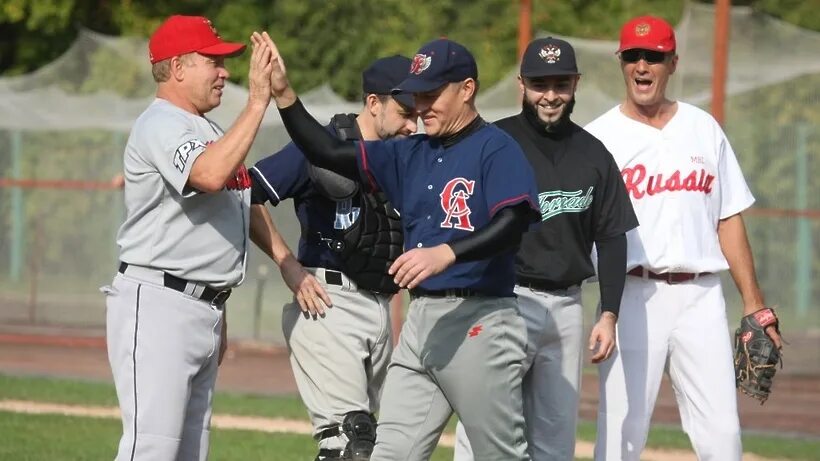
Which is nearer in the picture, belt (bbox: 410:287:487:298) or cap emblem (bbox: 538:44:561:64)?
belt (bbox: 410:287:487:298)

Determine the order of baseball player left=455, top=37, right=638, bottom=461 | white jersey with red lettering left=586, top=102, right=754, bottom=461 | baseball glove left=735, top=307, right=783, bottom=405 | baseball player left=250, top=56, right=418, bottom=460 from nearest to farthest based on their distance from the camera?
baseball player left=250, top=56, right=418, bottom=460 → baseball player left=455, top=37, right=638, bottom=461 → white jersey with red lettering left=586, top=102, right=754, bottom=461 → baseball glove left=735, top=307, right=783, bottom=405

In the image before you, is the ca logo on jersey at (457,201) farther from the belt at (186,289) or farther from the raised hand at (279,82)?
the belt at (186,289)

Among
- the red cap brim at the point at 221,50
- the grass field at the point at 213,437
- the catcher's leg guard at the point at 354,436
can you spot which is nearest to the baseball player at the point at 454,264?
the red cap brim at the point at 221,50

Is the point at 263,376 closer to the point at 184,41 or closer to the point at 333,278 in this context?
the point at 333,278

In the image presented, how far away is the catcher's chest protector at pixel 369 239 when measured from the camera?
6.05 meters

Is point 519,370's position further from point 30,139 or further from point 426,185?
point 30,139

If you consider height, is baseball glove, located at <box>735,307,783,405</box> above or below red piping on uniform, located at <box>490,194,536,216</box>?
below

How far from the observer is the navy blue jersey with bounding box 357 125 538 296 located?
5059mm

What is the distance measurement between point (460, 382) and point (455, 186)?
0.69 meters

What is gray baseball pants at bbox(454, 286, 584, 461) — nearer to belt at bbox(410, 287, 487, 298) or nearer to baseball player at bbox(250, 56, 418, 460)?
baseball player at bbox(250, 56, 418, 460)

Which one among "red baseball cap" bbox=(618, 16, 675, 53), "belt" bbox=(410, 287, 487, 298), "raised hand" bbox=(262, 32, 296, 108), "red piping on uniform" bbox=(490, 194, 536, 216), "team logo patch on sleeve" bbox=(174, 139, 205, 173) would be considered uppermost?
"red baseball cap" bbox=(618, 16, 675, 53)

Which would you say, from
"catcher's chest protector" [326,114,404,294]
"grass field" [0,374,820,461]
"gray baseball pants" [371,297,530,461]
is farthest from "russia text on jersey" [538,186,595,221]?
"grass field" [0,374,820,461]

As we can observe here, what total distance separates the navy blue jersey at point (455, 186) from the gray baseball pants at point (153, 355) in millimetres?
845

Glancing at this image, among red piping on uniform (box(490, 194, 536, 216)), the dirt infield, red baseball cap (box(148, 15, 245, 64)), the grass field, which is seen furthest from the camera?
the dirt infield
